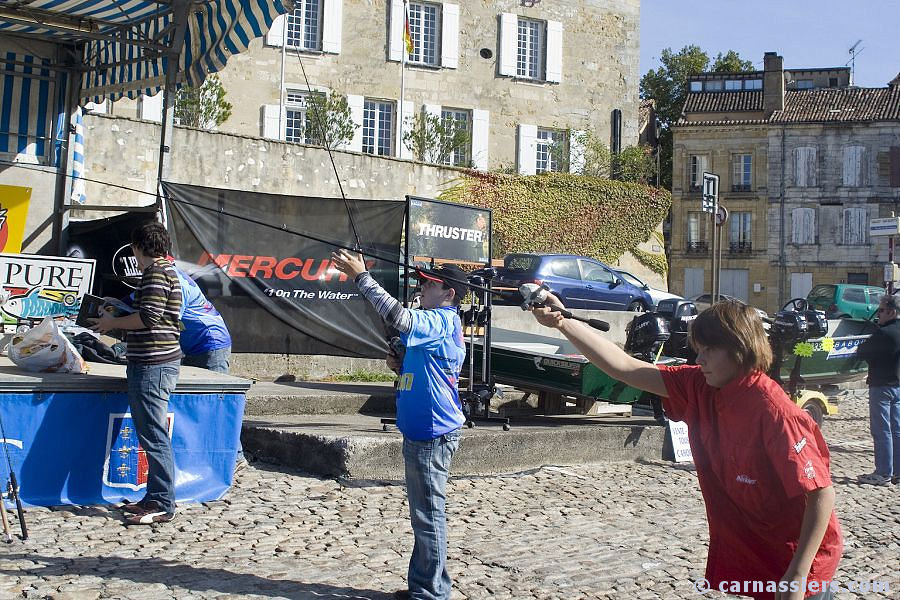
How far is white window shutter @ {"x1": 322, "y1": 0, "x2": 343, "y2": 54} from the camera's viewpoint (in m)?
27.6

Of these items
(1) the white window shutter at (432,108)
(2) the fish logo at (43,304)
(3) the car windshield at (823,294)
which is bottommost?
(2) the fish logo at (43,304)

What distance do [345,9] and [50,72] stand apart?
17.8 m

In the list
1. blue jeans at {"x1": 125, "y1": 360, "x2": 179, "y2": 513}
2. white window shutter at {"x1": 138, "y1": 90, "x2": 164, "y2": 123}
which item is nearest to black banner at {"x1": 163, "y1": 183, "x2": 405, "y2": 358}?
blue jeans at {"x1": 125, "y1": 360, "x2": 179, "y2": 513}

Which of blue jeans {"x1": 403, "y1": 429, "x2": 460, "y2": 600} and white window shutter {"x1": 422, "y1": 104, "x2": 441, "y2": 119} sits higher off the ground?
white window shutter {"x1": 422, "y1": 104, "x2": 441, "y2": 119}

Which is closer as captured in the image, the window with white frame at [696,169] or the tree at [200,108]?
the tree at [200,108]

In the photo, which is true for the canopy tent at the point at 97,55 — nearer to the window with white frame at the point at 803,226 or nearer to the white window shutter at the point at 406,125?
the white window shutter at the point at 406,125

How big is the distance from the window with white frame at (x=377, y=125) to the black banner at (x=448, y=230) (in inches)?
714

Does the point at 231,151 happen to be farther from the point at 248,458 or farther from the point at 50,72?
the point at 248,458

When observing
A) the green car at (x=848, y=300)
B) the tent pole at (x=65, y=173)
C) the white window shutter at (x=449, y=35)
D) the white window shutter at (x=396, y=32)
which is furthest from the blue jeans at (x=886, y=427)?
the white window shutter at (x=449, y=35)

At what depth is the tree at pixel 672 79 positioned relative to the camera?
183 feet

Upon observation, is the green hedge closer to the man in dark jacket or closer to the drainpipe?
the man in dark jacket

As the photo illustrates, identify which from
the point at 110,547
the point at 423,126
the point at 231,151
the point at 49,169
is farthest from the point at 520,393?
the point at 423,126

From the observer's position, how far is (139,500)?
6.54 metres

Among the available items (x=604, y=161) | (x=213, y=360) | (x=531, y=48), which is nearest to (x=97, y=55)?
(x=213, y=360)
